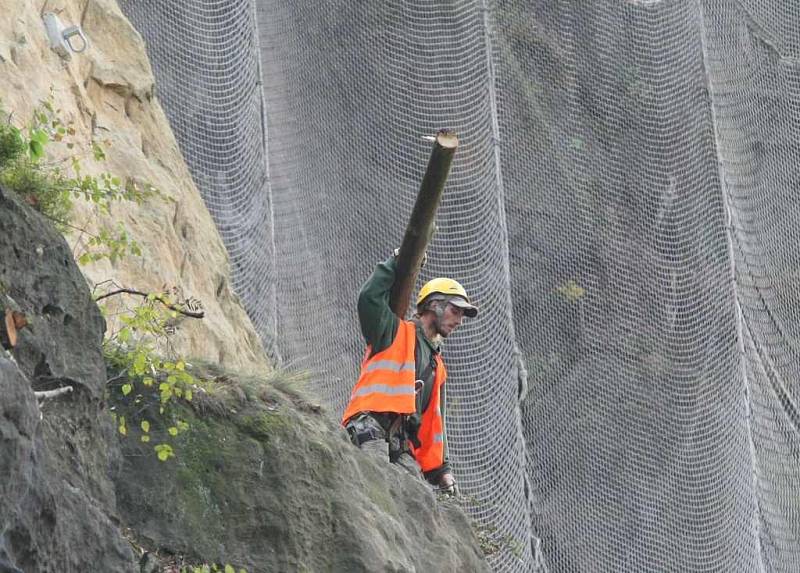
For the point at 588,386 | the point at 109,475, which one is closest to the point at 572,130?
the point at 588,386

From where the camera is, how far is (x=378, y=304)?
337 inches

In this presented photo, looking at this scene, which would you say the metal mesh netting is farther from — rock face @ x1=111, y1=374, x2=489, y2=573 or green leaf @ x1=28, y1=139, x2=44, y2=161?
green leaf @ x1=28, y1=139, x2=44, y2=161

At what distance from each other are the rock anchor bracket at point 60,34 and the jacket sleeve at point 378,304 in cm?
193

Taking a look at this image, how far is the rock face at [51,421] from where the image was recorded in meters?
4.31

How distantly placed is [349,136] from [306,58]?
64 cm

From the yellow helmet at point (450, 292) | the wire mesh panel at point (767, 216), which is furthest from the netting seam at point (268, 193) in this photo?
the wire mesh panel at point (767, 216)

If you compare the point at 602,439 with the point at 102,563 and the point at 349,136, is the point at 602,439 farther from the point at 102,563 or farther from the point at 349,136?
the point at 102,563

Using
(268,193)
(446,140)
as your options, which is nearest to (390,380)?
(446,140)

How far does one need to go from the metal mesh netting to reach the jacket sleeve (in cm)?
227

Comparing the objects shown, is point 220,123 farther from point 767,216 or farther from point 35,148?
point 35,148

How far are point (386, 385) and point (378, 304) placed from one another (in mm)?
409

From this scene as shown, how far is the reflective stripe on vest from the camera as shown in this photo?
865 centimetres

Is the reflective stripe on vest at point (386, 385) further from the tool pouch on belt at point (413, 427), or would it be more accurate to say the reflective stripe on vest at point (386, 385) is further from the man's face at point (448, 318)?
the man's face at point (448, 318)

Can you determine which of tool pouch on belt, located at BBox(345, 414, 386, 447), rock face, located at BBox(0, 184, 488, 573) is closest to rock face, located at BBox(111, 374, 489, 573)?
rock face, located at BBox(0, 184, 488, 573)
